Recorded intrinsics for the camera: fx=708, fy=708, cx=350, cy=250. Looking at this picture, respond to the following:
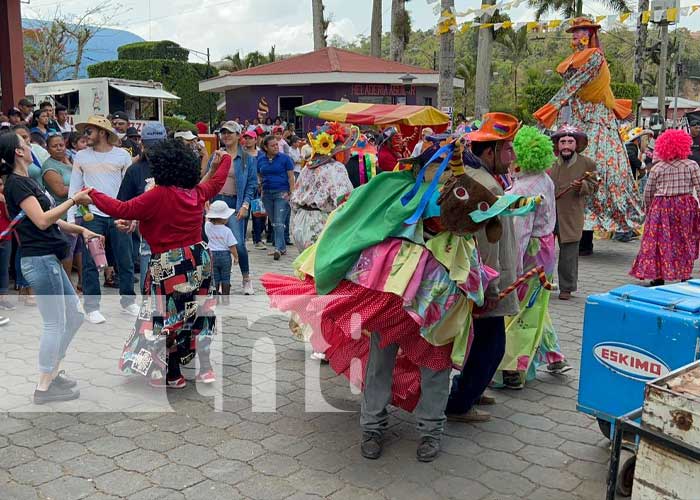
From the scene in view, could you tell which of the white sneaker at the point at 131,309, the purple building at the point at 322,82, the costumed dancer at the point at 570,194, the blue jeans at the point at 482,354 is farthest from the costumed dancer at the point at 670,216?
the purple building at the point at 322,82

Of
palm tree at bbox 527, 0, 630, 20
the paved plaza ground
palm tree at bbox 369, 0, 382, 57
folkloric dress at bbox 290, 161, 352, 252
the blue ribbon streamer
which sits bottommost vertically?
the paved plaza ground

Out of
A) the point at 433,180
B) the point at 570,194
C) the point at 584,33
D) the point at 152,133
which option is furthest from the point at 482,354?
the point at 584,33

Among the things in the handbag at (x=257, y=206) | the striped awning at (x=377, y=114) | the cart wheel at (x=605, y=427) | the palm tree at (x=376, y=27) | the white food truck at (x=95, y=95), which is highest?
the palm tree at (x=376, y=27)

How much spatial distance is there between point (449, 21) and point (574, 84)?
255 centimetres

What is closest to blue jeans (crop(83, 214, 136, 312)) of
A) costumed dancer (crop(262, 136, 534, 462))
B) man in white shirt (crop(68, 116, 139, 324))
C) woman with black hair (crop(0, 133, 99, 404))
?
man in white shirt (crop(68, 116, 139, 324))

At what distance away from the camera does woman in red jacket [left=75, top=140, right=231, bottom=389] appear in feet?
15.4

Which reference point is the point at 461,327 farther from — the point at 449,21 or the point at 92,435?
the point at 449,21

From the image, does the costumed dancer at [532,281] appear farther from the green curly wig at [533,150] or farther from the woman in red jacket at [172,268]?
the woman in red jacket at [172,268]

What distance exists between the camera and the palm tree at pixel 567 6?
124ft

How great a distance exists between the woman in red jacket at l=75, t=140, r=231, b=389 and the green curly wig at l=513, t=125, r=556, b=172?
2394mm

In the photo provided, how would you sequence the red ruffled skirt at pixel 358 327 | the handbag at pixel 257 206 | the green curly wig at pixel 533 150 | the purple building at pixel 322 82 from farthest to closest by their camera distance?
the purple building at pixel 322 82 → the handbag at pixel 257 206 → the green curly wig at pixel 533 150 → the red ruffled skirt at pixel 358 327

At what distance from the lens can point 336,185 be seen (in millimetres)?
6445

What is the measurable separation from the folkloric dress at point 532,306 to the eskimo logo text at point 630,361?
1036mm

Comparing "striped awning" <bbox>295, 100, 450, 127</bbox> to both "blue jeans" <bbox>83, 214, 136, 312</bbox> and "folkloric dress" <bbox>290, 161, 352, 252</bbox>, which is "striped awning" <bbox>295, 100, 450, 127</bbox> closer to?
"folkloric dress" <bbox>290, 161, 352, 252</bbox>
